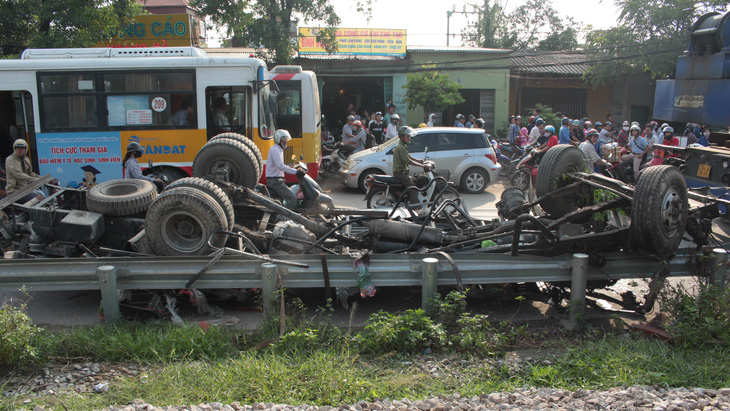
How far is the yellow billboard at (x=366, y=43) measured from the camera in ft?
76.2

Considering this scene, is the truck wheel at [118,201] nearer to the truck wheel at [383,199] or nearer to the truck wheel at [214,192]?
the truck wheel at [214,192]

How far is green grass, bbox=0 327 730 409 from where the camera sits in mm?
3705

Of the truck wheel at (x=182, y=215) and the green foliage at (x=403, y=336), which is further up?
the truck wheel at (x=182, y=215)

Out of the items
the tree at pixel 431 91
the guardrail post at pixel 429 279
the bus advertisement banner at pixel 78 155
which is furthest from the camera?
the tree at pixel 431 91

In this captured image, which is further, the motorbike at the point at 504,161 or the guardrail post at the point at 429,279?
the motorbike at the point at 504,161

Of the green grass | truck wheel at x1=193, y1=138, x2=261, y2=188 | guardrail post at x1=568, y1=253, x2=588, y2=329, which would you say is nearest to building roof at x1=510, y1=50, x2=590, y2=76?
truck wheel at x1=193, y1=138, x2=261, y2=188

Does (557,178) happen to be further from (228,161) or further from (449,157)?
(449,157)

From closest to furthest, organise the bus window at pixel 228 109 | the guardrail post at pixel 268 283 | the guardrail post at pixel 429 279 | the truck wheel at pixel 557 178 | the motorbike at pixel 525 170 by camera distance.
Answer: the guardrail post at pixel 268 283 < the guardrail post at pixel 429 279 < the truck wheel at pixel 557 178 < the bus window at pixel 228 109 < the motorbike at pixel 525 170

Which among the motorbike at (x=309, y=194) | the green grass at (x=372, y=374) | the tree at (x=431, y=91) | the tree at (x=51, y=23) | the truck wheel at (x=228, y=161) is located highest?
the tree at (x=51, y=23)

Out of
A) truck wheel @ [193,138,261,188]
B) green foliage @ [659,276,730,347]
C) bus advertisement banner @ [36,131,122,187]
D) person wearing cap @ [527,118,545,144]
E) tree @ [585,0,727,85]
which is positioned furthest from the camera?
tree @ [585,0,727,85]

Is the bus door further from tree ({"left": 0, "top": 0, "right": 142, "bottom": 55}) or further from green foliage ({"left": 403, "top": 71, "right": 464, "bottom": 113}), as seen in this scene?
green foliage ({"left": 403, "top": 71, "right": 464, "bottom": 113})

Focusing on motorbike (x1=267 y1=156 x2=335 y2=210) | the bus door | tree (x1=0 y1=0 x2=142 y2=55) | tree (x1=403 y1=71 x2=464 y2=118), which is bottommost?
motorbike (x1=267 y1=156 x2=335 y2=210)

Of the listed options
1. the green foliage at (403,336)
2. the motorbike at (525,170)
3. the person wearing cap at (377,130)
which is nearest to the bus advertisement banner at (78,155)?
the green foliage at (403,336)

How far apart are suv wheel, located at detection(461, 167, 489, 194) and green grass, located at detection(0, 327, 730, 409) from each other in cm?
906
